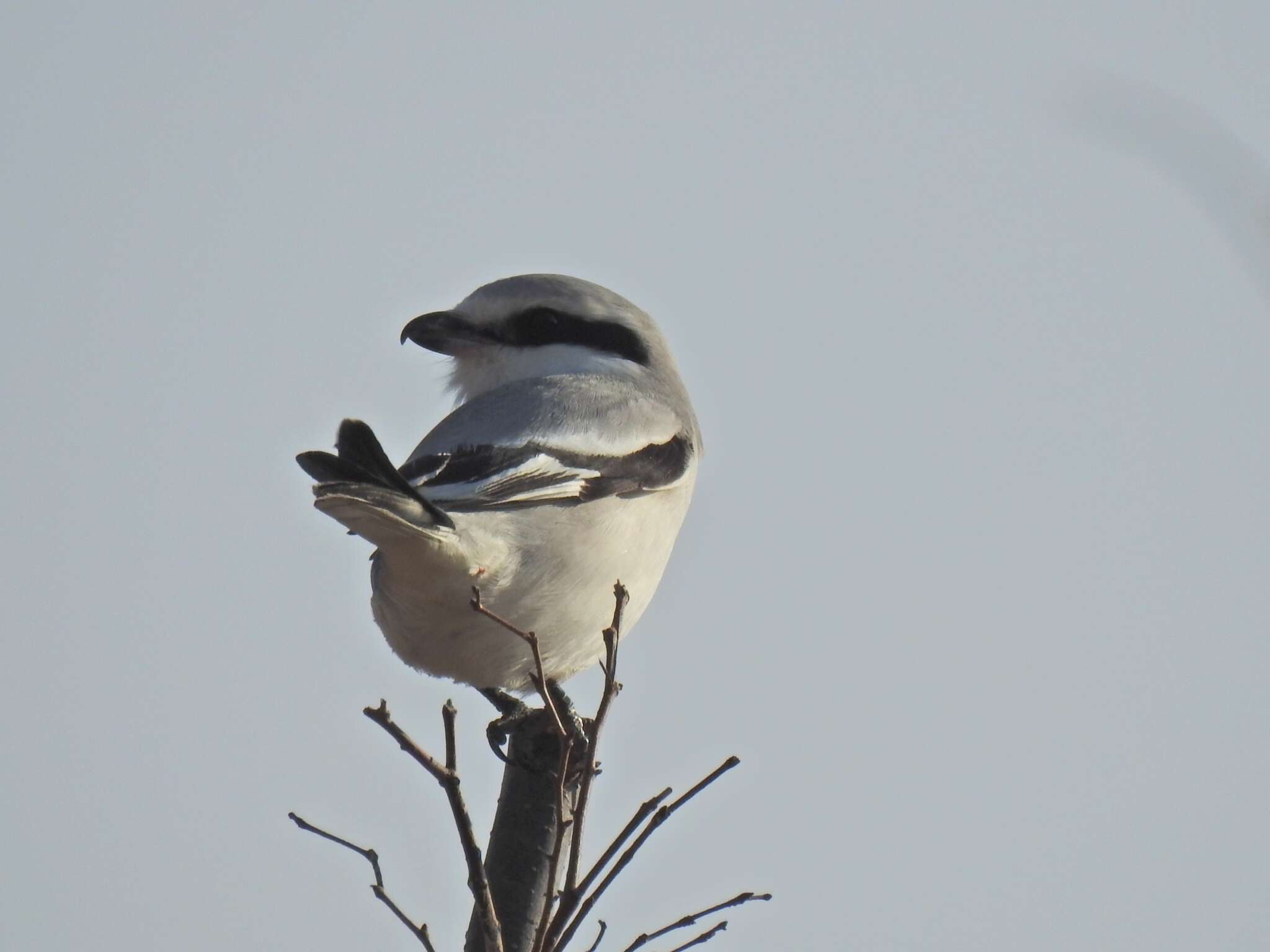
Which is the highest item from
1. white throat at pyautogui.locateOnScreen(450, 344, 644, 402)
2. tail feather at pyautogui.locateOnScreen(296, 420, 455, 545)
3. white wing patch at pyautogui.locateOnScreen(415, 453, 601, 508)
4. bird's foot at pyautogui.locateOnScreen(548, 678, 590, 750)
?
white throat at pyautogui.locateOnScreen(450, 344, 644, 402)

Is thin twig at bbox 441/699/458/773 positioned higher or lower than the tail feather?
lower

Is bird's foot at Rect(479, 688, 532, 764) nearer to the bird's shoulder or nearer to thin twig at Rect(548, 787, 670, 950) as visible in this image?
the bird's shoulder

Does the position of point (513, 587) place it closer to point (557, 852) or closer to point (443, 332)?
point (557, 852)

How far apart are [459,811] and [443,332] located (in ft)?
7.43

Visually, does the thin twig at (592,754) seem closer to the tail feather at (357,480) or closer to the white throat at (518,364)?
the tail feather at (357,480)

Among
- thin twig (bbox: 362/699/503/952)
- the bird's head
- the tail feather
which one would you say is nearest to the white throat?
the bird's head

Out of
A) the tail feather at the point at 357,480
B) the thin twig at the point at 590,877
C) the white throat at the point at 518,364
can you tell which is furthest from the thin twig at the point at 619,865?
the white throat at the point at 518,364

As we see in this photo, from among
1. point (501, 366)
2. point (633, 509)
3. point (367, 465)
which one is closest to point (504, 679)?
point (633, 509)

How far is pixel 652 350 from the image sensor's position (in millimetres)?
4156

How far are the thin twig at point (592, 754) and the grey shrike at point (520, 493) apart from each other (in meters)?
0.61

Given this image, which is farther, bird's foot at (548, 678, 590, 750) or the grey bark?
bird's foot at (548, 678, 590, 750)

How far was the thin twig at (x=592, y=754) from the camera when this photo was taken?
1991mm

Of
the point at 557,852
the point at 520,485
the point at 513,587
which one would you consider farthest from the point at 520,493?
the point at 557,852

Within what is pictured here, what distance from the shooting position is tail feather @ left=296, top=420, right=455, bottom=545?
2.55 meters
